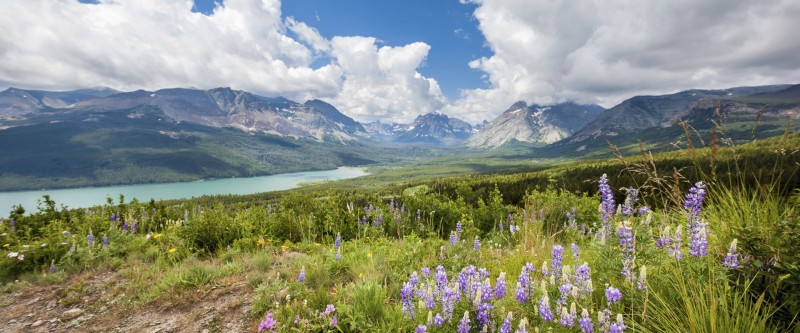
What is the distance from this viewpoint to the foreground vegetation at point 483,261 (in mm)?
2912

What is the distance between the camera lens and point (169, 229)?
8.41 metres

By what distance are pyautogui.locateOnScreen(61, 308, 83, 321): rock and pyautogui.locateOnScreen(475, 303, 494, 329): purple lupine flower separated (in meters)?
6.06

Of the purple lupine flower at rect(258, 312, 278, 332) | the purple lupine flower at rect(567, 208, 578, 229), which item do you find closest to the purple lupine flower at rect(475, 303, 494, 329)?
the purple lupine flower at rect(258, 312, 278, 332)

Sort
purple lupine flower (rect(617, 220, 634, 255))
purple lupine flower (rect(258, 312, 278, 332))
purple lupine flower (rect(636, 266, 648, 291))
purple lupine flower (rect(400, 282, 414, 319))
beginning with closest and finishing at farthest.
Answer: purple lupine flower (rect(636, 266, 648, 291)) → purple lupine flower (rect(617, 220, 634, 255)) → purple lupine flower (rect(400, 282, 414, 319)) → purple lupine flower (rect(258, 312, 278, 332))

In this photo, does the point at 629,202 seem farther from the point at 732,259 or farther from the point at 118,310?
the point at 118,310

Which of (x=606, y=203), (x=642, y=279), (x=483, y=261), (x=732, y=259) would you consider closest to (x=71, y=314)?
(x=483, y=261)

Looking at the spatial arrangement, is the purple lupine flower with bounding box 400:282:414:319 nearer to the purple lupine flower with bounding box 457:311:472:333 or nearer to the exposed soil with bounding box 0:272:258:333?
the purple lupine flower with bounding box 457:311:472:333

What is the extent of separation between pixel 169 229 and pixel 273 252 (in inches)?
133

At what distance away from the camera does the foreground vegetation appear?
9.55ft

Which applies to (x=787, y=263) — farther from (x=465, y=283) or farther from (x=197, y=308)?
(x=197, y=308)

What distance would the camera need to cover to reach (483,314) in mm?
2971

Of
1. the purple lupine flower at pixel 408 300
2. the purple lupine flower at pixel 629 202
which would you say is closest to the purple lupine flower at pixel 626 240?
the purple lupine flower at pixel 629 202

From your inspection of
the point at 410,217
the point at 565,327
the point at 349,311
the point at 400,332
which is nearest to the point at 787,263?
the point at 565,327

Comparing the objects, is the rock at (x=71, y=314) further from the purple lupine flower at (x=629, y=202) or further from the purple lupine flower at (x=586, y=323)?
the purple lupine flower at (x=629, y=202)
